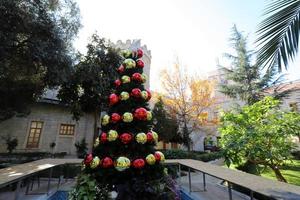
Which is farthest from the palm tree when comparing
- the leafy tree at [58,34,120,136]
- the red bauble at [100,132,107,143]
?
the leafy tree at [58,34,120,136]

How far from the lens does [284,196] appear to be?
9.05 feet

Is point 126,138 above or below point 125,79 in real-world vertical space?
below

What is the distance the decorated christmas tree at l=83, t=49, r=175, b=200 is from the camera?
4.15 metres

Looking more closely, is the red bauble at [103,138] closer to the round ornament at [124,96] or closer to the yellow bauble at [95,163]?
the yellow bauble at [95,163]

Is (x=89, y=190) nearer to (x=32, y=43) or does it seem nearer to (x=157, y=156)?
(x=157, y=156)

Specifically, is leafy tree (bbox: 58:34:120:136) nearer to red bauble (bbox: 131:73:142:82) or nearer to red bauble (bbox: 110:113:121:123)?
red bauble (bbox: 131:73:142:82)

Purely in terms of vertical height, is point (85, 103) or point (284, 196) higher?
point (85, 103)

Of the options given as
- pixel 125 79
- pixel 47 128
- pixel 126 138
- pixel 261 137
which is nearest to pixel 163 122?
pixel 47 128

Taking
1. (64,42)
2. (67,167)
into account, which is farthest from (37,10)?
(67,167)

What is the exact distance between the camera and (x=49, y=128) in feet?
46.5

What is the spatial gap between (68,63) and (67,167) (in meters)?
4.61

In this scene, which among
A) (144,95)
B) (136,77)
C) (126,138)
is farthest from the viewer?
(136,77)

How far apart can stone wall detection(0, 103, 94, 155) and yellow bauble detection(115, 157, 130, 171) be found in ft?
38.6

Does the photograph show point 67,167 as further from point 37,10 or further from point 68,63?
point 37,10
